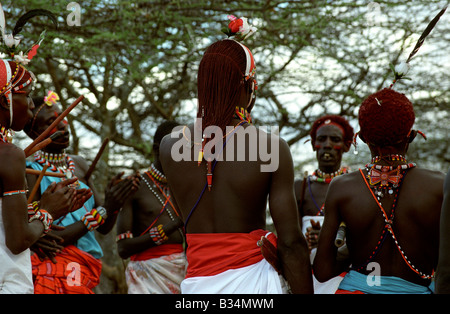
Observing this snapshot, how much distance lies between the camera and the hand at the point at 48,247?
427cm

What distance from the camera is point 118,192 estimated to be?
4.92 meters

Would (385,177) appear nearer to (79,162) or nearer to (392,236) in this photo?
(392,236)

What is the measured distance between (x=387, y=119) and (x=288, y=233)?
0.93 m

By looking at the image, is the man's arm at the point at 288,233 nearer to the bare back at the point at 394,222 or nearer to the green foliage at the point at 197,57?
the bare back at the point at 394,222

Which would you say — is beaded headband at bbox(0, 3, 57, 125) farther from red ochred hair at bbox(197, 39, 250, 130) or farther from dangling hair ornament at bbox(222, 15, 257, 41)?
dangling hair ornament at bbox(222, 15, 257, 41)

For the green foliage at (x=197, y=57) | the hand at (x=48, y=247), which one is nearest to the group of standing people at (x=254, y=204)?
the hand at (x=48, y=247)

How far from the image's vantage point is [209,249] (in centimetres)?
326

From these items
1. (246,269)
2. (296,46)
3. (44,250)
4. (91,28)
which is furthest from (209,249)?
(296,46)

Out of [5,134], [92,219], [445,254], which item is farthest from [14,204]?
[445,254]

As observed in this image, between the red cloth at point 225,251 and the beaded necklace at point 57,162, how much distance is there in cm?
213

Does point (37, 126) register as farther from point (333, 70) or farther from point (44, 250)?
point (333, 70)

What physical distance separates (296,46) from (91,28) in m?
3.10

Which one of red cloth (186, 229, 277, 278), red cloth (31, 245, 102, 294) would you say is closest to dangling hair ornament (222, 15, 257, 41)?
red cloth (186, 229, 277, 278)

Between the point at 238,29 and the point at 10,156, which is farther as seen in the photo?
the point at 238,29
